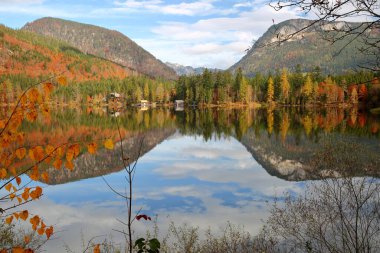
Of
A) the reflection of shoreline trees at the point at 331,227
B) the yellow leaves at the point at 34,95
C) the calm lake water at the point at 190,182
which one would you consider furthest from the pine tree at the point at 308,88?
the yellow leaves at the point at 34,95

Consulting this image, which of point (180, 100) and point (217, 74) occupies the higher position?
point (217, 74)

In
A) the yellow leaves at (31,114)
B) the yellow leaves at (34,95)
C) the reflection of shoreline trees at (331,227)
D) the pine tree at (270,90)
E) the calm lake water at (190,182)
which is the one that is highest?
the pine tree at (270,90)

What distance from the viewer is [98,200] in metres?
23.3

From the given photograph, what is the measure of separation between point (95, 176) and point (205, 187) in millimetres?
10668

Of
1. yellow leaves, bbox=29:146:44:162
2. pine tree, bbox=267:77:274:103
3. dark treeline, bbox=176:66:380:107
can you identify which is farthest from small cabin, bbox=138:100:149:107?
yellow leaves, bbox=29:146:44:162

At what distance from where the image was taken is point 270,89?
134m

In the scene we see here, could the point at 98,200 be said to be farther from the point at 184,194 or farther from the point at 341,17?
the point at 341,17

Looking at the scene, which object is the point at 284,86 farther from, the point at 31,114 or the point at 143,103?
the point at 31,114

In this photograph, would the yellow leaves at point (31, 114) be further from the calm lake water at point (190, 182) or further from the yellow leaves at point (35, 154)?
the calm lake water at point (190, 182)

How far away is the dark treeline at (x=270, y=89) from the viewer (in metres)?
122

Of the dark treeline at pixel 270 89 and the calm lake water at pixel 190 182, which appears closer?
the calm lake water at pixel 190 182

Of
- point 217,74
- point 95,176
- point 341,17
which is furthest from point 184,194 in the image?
point 217,74

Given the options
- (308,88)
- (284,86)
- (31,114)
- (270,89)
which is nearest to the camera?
(31,114)

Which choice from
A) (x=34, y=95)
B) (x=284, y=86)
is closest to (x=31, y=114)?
(x=34, y=95)
